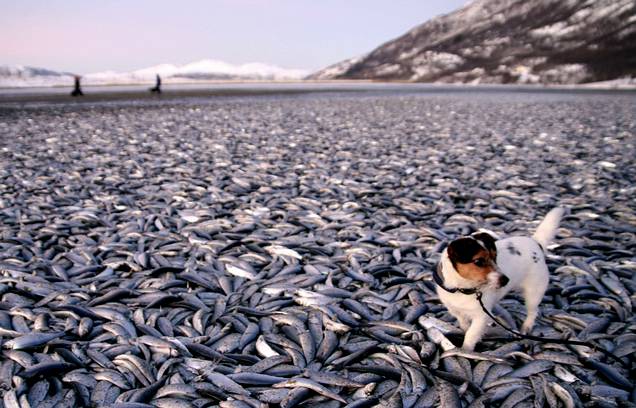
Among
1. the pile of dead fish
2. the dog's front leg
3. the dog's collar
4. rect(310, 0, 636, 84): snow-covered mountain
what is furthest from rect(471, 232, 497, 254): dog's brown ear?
rect(310, 0, 636, 84): snow-covered mountain

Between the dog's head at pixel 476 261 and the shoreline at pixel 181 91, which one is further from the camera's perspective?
the shoreline at pixel 181 91

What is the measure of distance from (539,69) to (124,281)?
16325 cm

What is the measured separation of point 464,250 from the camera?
11.9 feet

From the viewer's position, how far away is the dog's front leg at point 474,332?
Result: 12.8ft

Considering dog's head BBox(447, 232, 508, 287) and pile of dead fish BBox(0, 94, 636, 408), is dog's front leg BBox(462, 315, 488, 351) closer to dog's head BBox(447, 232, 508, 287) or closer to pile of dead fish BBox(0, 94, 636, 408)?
pile of dead fish BBox(0, 94, 636, 408)

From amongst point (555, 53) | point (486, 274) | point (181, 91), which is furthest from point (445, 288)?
point (555, 53)

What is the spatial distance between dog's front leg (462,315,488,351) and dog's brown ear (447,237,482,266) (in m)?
0.63

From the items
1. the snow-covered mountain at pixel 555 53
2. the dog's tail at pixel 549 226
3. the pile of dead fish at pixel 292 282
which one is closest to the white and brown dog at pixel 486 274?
the dog's tail at pixel 549 226

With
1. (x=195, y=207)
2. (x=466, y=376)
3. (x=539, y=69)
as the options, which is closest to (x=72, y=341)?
(x=466, y=376)

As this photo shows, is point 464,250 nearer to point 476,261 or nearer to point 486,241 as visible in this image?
point 476,261

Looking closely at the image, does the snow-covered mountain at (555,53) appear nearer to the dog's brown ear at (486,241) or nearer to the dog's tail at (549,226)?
the dog's tail at (549,226)

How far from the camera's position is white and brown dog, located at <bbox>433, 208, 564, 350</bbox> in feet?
11.8

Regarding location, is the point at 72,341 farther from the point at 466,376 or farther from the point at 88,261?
the point at 466,376

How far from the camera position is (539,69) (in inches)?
5664
